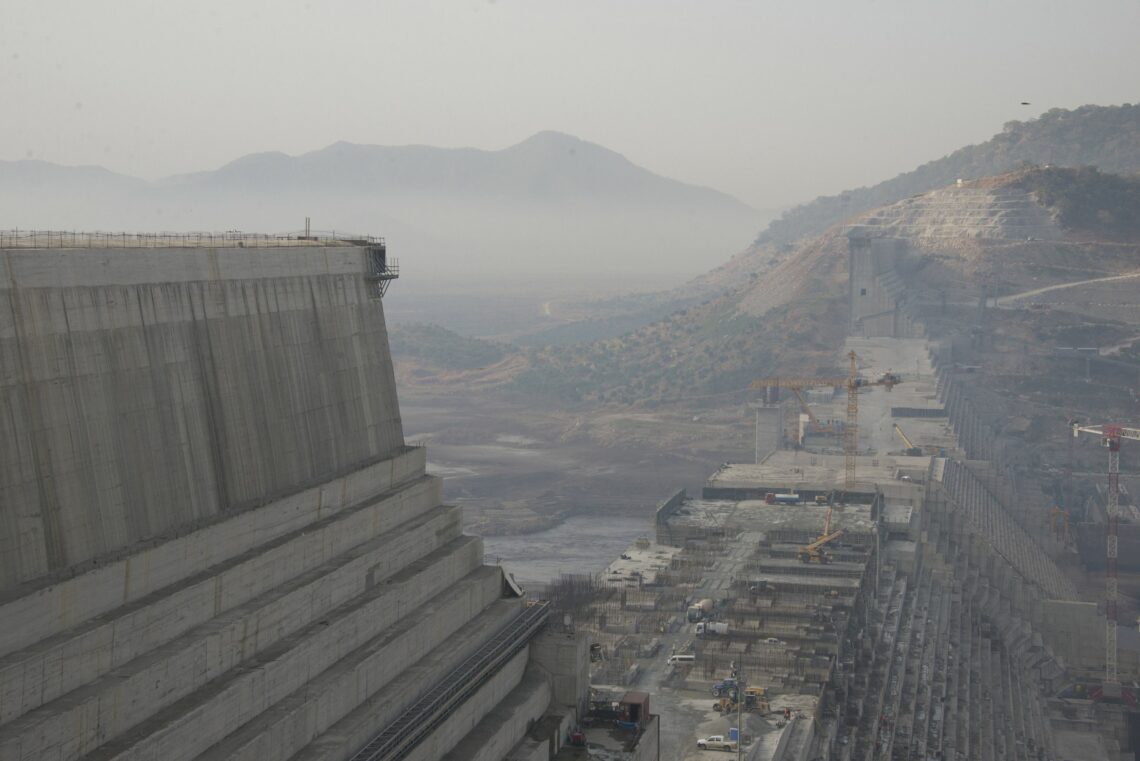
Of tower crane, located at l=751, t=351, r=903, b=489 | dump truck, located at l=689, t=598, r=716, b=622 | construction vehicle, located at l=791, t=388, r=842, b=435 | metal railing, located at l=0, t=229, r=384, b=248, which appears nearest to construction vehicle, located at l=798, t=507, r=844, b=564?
dump truck, located at l=689, t=598, r=716, b=622

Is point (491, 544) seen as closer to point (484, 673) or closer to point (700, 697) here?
point (700, 697)

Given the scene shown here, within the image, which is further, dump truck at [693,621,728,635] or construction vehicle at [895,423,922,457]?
construction vehicle at [895,423,922,457]

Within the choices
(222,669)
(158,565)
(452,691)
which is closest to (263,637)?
(222,669)

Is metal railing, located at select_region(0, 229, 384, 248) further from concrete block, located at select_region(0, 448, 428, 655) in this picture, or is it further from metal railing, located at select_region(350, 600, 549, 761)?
metal railing, located at select_region(350, 600, 549, 761)

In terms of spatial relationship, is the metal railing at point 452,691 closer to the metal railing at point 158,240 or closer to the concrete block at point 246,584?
the concrete block at point 246,584

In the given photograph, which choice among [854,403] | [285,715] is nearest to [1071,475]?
[854,403]

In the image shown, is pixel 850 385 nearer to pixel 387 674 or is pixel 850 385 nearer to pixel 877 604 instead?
pixel 877 604
